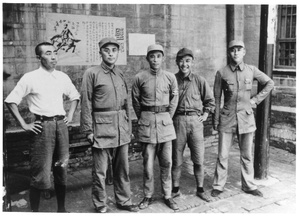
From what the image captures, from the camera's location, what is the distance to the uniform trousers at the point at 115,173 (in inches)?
156

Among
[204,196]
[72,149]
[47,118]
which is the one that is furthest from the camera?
[72,149]

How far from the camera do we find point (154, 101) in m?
4.17

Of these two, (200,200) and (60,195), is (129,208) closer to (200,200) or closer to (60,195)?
(60,195)

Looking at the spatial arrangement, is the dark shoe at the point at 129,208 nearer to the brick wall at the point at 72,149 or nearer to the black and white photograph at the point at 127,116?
the black and white photograph at the point at 127,116

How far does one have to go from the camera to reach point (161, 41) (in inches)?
247

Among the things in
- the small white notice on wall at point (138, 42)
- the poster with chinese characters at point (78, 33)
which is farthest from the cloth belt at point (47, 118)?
the small white notice on wall at point (138, 42)

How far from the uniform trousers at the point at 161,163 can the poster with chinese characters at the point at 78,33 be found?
2.08m

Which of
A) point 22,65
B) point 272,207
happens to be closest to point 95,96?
point 22,65

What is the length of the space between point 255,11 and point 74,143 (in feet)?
15.1

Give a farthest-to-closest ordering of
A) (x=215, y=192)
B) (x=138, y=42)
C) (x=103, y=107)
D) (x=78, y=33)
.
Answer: (x=138, y=42), (x=78, y=33), (x=215, y=192), (x=103, y=107)

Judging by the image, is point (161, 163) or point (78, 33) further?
point (78, 33)

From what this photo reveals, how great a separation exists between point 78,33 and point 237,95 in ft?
8.74

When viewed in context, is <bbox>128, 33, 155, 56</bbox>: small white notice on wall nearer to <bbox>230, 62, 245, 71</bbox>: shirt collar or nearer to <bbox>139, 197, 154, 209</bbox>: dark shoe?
<bbox>230, 62, 245, 71</bbox>: shirt collar

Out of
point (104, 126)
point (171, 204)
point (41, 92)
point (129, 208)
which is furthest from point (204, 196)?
point (41, 92)
